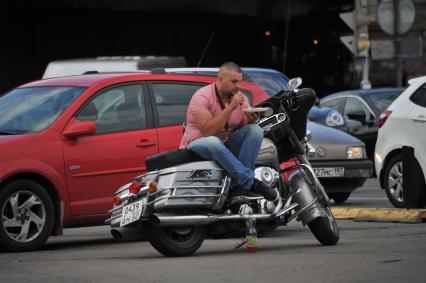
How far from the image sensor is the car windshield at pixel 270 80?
16641mm

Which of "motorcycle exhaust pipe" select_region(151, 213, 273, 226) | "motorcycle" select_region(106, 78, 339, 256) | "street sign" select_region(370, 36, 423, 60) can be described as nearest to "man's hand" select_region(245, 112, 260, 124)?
"motorcycle" select_region(106, 78, 339, 256)

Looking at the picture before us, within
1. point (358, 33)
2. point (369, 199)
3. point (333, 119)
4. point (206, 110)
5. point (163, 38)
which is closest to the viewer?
point (206, 110)

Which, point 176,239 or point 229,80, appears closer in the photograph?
point 176,239

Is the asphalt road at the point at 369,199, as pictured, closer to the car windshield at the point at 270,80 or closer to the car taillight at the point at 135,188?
the car windshield at the point at 270,80

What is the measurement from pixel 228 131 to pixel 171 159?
60 centimetres

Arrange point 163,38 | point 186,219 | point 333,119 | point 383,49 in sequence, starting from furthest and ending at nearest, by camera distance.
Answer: point 163,38, point 383,49, point 333,119, point 186,219

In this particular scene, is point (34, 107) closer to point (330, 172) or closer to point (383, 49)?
point (330, 172)

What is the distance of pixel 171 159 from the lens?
34.8 ft

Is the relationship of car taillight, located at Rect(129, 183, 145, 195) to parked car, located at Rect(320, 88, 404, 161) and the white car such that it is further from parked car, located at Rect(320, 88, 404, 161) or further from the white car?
parked car, located at Rect(320, 88, 404, 161)

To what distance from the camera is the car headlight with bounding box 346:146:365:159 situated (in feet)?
54.9

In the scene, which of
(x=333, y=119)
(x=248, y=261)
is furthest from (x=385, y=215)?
(x=333, y=119)

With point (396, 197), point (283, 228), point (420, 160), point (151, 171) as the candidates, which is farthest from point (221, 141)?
point (396, 197)

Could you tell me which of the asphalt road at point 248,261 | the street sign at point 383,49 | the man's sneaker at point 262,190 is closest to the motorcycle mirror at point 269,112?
the man's sneaker at point 262,190

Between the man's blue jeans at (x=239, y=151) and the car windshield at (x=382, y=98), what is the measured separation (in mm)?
11878
